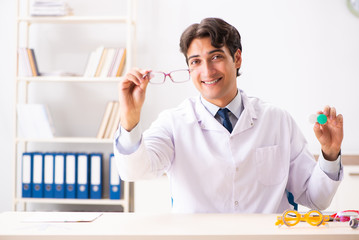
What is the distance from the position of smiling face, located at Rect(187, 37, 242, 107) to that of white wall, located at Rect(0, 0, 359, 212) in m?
→ 1.75

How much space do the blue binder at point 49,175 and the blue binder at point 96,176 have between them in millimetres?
285

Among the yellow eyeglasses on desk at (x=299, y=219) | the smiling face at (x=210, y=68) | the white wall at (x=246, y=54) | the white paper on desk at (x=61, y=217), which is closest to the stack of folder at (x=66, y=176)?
the white wall at (x=246, y=54)

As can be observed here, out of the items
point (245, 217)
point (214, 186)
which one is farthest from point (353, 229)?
point (214, 186)

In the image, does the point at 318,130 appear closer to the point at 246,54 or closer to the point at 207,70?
the point at 207,70

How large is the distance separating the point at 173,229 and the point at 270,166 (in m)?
0.60

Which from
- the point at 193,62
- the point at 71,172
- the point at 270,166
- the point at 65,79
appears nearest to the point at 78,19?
the point at 65,79

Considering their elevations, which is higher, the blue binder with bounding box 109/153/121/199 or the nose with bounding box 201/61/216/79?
the nose with bounding box 201/61/216/79

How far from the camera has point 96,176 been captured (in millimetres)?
3180

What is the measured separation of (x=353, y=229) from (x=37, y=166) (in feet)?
8.25

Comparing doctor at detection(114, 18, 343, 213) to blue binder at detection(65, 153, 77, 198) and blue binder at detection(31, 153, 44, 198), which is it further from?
blue binder at detection(31, 153, 44, 198)

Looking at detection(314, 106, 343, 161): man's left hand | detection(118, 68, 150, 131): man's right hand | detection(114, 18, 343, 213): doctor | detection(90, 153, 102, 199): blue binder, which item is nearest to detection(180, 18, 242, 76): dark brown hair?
detection(114, 18, 343, 213): doctor

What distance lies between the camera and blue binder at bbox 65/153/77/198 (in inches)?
124

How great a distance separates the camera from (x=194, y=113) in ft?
5.83

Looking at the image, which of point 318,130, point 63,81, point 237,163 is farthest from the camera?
point 63,81
